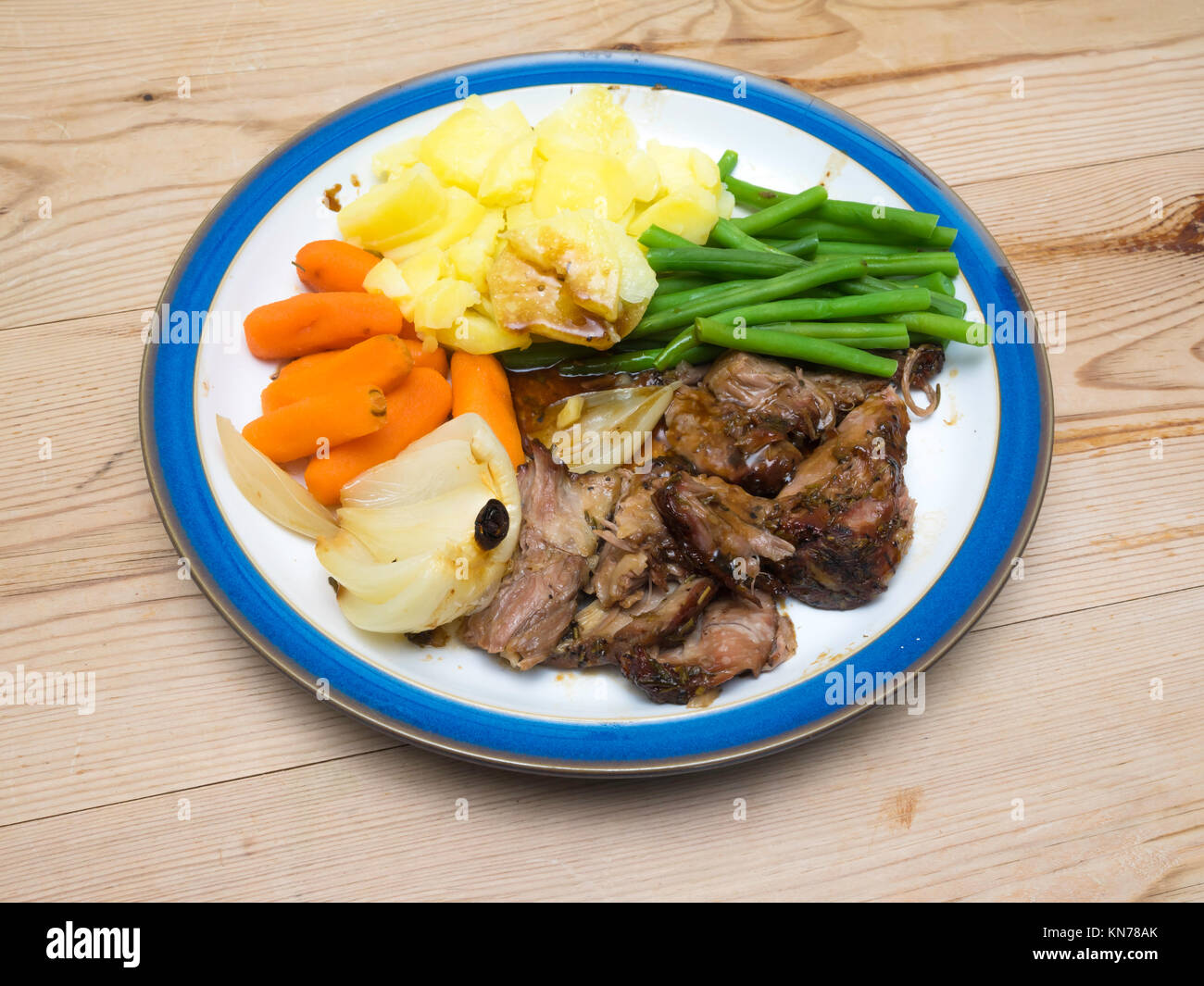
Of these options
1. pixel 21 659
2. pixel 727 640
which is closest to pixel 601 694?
pixel 727 640

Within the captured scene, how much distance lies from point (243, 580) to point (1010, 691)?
8.69 ft

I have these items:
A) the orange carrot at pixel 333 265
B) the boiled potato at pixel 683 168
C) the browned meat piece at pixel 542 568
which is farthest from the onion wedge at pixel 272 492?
the boiled potato at pixel 683 168

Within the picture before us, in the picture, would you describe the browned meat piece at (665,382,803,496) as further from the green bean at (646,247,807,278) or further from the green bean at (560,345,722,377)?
the green bean at (646,247,807,278)

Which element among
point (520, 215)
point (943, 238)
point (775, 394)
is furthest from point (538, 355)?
point (943, 238)

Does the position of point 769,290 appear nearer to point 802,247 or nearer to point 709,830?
point 802,247

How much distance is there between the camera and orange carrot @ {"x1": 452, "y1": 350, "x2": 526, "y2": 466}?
11.9 feet

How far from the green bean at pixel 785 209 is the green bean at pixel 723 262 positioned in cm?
19

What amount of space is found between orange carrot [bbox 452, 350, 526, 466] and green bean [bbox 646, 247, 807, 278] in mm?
770

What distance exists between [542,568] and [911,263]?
1.95 m

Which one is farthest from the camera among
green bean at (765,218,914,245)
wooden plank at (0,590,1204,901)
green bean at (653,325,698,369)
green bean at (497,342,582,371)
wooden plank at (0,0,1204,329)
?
wooden plank at (0,0,1204,329)

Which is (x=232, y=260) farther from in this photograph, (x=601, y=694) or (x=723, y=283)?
(x=601, y=694)

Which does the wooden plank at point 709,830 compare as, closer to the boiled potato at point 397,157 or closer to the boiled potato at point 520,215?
the boiled potato at point 520,215

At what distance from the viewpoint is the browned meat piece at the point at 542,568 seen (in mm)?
3051

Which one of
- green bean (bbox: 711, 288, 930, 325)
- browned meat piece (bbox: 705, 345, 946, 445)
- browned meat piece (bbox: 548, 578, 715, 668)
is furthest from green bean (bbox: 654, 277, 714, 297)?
browned meat piece (bbox: 548, 578, 715, 668)
